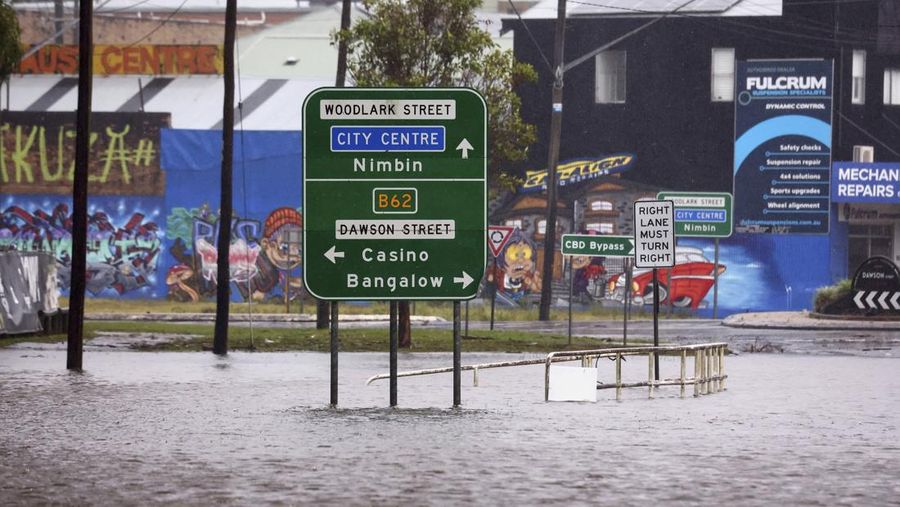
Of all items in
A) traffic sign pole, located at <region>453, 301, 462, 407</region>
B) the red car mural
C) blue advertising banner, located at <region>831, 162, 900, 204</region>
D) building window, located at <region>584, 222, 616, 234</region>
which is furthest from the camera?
building window, located at <region>584, 222, 616, 234</region>

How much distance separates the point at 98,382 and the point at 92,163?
36.2 m

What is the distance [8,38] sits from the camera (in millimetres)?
34344

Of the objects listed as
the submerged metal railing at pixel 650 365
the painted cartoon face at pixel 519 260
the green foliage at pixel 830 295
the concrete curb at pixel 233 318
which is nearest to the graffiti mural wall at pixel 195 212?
the painted cartoon face at pixel 519 260

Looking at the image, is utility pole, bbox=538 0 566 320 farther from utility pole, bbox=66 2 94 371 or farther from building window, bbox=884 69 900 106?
utility pole, bbox=66 2 94 371

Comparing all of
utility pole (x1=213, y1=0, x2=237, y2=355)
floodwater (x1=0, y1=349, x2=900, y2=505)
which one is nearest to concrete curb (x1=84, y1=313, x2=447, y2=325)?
utility pole (x1=213, y1=0, x2=237, y2=355)

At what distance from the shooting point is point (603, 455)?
47.0ft

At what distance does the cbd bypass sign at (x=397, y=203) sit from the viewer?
1969cm

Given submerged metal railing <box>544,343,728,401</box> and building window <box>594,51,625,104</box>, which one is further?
building window <box>594,51,625,104</box>

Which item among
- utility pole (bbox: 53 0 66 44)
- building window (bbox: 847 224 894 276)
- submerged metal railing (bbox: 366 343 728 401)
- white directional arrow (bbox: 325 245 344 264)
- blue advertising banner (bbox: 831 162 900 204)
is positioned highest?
utility pole (bbox: 53 0 66 44)

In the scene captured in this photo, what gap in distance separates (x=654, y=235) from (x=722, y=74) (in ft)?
107

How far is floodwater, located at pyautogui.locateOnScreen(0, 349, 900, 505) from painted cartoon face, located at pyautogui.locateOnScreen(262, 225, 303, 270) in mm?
32067

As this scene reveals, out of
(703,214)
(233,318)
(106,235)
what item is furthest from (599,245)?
(106,235)

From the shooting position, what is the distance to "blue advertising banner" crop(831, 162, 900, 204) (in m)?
56.5

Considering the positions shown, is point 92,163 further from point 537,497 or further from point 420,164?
point 537,497
